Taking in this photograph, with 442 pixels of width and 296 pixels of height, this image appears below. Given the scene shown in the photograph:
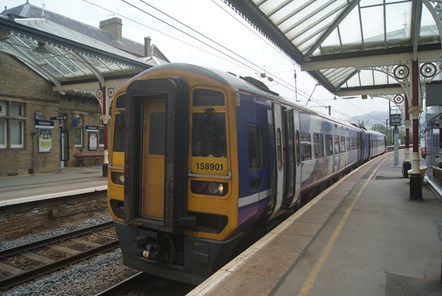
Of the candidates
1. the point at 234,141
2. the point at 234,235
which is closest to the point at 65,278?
the point at 234,235

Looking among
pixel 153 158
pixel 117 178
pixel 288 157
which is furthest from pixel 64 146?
pixel 153 158

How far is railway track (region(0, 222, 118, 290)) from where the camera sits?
658 centimetres

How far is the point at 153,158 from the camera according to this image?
511 centimetres

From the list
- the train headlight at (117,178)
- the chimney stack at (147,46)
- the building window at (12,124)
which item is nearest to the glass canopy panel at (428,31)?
the train headlight at (117,178)

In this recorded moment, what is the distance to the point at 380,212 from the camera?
8555 millimetres

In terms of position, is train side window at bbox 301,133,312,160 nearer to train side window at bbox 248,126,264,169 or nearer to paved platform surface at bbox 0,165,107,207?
train side window at bbox 248,126,264,169

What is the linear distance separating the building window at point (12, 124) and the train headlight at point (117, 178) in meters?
14.4

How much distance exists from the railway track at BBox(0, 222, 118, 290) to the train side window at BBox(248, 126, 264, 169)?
4.43m

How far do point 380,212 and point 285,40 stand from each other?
5.78 metres

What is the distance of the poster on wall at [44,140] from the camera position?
744 inches

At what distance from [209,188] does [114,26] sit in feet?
97.3

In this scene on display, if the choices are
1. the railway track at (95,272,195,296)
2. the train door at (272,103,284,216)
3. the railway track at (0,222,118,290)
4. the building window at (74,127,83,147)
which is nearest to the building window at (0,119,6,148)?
the building window at (74,127,83,147)

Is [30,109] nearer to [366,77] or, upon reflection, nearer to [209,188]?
[209,188]

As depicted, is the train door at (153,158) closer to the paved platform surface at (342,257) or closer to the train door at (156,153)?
the train door at (156,153)
